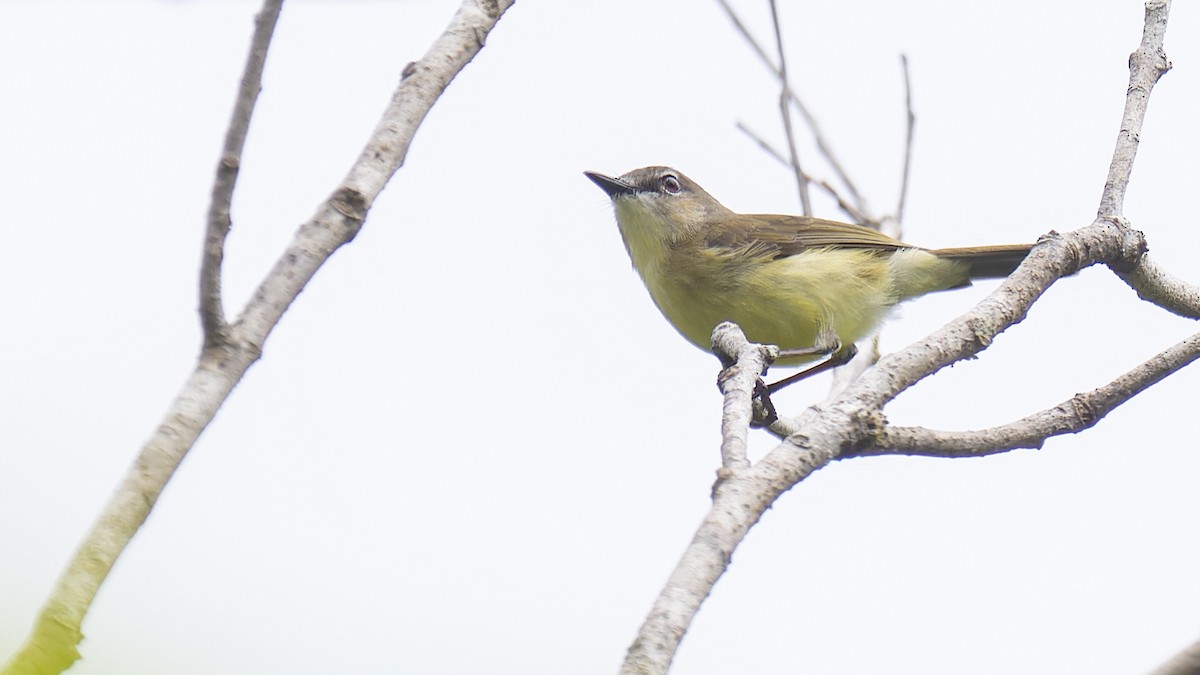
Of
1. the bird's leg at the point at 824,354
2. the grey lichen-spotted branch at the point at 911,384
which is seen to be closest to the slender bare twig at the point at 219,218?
the grey lichen-spotted branch at the point at 911,384

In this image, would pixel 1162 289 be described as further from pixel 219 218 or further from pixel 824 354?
pixel 219 218

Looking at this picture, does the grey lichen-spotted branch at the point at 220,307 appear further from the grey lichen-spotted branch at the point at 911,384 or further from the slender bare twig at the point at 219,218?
the grey lichen-spotted branch at the point at 911,384

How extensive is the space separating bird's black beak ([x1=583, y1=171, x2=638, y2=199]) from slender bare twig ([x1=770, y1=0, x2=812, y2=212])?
4.46ft

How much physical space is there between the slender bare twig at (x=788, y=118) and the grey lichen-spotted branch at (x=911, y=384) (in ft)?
4.86

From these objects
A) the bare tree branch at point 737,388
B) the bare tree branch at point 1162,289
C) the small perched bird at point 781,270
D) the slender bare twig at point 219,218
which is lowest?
the slender bare twig at point 219,218

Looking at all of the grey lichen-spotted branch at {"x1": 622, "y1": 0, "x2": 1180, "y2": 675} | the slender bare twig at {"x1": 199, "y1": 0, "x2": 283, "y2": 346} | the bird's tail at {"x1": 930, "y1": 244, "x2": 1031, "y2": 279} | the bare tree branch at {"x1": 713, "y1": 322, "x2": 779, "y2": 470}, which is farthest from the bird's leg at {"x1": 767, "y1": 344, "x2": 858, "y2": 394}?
the slender bare twig at {"x1": 199, "y1": 0, "x2": 283, "y2": 346}

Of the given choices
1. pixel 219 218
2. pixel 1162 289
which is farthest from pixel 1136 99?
pixel 219 218

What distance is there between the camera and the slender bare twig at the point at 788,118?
4931 mm

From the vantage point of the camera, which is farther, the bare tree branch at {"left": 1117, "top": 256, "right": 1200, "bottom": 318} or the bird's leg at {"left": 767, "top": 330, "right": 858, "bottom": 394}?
the bird's leg at {"left": 767, "top": 330, "right": 858, "bottom": 394}

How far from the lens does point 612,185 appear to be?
22.4ft

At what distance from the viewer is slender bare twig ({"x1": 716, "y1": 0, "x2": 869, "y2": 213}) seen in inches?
202

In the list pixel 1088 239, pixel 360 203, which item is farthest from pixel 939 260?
pixel 360 203

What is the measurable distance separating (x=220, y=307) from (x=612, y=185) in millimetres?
4807

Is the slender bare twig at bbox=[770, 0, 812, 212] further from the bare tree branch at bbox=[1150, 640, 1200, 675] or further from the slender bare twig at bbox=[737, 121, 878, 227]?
the bare tree branch at bbox=[1150, 640, 1200, 675]
